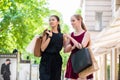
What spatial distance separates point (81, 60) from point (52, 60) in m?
0.44

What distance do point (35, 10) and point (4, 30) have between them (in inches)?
105

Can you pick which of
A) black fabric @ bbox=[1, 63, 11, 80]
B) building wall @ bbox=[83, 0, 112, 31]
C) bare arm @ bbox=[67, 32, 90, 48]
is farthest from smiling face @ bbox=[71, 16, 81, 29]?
building wall @ bbox=[83, 0, 112, 31]

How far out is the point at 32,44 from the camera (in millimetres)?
6660

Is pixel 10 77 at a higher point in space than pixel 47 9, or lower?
lower

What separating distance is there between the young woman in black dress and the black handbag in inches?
10.4

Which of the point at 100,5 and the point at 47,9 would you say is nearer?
the point at 100,5

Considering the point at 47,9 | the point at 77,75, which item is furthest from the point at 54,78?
the point at 47,9

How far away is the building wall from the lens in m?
26.4

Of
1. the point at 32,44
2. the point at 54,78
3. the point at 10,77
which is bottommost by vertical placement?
the point at 10,77

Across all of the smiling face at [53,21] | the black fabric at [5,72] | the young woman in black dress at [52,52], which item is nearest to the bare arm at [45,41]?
the young woman in black dress at [52,52]

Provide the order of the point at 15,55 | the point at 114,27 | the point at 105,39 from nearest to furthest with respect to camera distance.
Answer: the point at 114,27
the point at 105,39
the point at 15,55

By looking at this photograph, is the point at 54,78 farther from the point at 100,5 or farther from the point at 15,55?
the point at 100,5

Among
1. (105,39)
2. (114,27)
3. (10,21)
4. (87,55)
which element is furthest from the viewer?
(10,21)

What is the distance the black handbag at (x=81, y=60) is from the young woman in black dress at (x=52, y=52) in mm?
265
